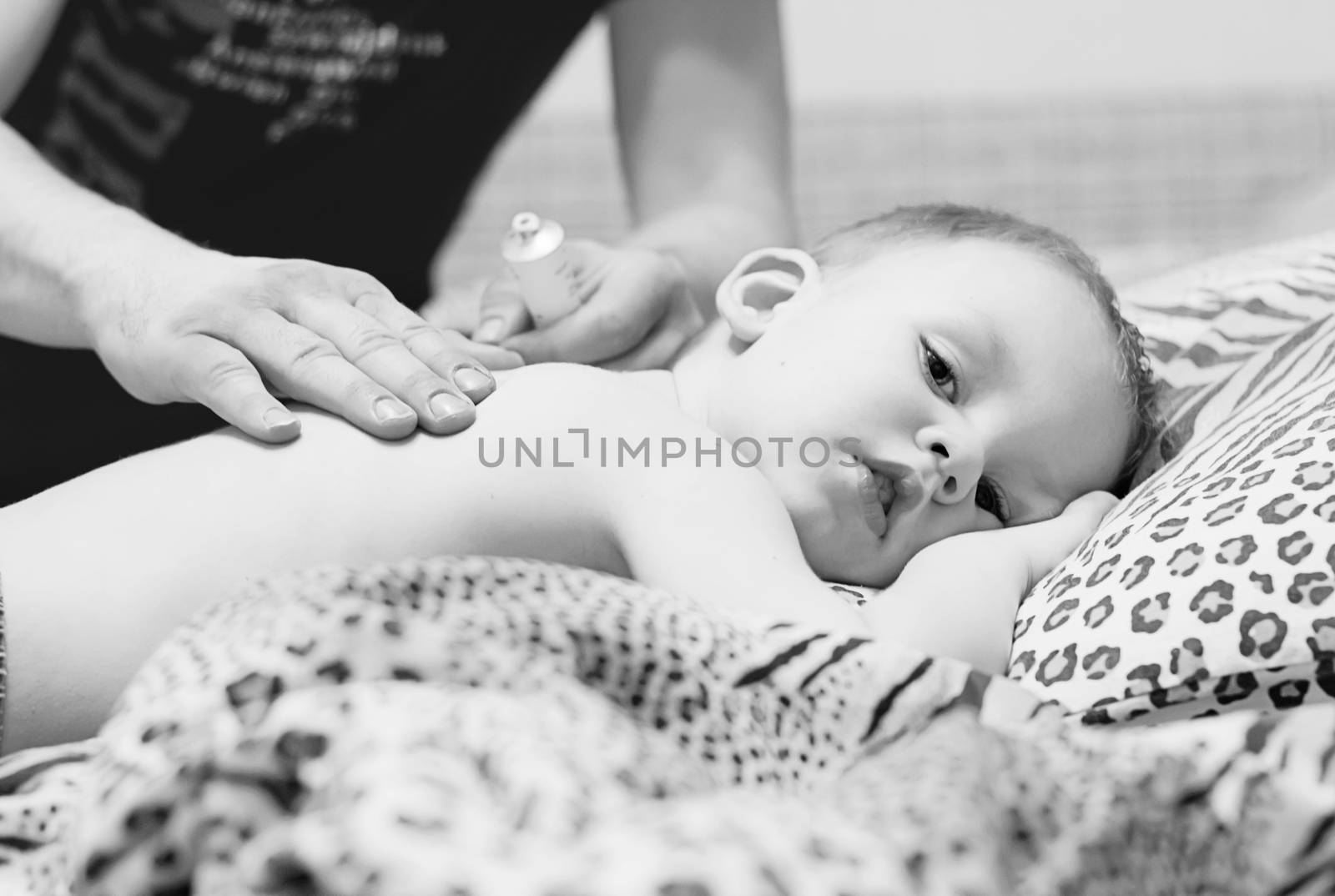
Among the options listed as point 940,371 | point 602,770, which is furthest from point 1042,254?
point 602,770

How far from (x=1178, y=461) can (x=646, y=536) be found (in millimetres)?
397

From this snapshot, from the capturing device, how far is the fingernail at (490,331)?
3.47 feet

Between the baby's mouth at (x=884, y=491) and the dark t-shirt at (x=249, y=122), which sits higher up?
the dark t-shirt at (x=249, y=122)

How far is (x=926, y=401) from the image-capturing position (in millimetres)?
862

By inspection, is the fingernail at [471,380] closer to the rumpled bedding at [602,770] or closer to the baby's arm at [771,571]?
the baby's arm at [771,571]

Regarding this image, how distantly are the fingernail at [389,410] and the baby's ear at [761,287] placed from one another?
0.31 metres

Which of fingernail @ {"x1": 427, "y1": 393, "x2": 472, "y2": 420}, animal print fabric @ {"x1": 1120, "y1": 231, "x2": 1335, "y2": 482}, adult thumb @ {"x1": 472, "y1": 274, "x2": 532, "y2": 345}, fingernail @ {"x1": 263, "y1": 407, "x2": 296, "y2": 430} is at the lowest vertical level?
animal print fabric @ {"x1": 1120, "y1": 231, "x2": 1335, "y2": 482}

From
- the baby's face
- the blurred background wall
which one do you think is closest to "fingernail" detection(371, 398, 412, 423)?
the baby's face

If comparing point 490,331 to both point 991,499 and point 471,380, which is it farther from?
point 991,499

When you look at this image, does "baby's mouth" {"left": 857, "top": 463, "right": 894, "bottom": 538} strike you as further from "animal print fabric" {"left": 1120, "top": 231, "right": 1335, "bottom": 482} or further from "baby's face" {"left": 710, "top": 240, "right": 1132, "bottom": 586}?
"animal print fabric" {"left": 1120, "top": 231, "right": 1335, "bottom": 482}

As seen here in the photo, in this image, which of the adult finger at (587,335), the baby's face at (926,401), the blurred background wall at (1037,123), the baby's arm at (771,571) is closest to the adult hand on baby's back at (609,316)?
the adult finger at (587,335)

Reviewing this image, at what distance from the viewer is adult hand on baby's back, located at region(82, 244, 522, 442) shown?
0.78 metres

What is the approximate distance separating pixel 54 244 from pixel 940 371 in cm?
62

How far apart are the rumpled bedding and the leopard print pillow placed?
104 millimetres
